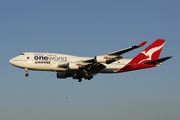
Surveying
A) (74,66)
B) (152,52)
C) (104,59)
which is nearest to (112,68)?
(104,59)

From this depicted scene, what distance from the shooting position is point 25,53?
6619 centimetres

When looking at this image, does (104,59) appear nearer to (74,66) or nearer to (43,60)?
→ (74,66)

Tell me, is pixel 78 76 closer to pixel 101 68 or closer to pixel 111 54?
pixel 101 68

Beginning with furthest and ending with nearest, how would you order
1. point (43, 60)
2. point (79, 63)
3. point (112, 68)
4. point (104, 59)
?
point (112, 68) < point (79, 63) < point (43, 60) < point (104, 59)

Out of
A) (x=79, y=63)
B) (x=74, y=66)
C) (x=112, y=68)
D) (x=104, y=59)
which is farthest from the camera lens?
(x=112, y=68)

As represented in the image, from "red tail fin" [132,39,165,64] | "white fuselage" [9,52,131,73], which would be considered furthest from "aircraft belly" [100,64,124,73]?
"red tail fin" [132,39,165,64]

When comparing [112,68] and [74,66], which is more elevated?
[74,66]

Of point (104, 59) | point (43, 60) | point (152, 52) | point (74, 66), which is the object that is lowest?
point (74, 66)

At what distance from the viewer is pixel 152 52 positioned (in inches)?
2891

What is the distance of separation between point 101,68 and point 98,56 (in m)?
3.96

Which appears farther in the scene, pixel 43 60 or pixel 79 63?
pixel 79 63

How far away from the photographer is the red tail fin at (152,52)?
71.8 metres

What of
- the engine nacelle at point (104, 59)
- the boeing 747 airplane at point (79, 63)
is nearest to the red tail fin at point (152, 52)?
the boeing 747 airplane at point (79, 63)

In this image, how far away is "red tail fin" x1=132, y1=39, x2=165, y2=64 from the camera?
71.8 meters
